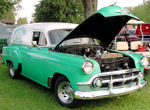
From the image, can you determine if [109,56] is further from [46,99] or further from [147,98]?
[46,99]

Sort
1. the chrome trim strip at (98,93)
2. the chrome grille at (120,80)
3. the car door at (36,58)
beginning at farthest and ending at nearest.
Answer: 1. the car door at (36,58)
2. the chrome grille at (120,80)
3. the chrome trim strip at (98,93)

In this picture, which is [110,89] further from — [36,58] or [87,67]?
[36,58]

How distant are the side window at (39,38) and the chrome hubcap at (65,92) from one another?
1363mm

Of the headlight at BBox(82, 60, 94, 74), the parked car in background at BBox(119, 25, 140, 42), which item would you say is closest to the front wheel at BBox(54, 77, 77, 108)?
the headlight at BBox(82, 60, 94, 74)

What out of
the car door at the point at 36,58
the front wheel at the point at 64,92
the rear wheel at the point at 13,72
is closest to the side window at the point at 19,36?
the car door at the point at 36,58

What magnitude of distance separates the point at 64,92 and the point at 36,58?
125cm

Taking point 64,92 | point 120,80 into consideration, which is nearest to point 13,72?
point 64,92

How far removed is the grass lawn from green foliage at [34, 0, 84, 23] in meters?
21.6

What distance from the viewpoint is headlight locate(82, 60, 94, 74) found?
11.7 ft

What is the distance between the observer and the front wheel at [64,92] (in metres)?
3.98

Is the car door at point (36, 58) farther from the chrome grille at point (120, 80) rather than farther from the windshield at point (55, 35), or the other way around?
the chrome grille at point (120, 80)

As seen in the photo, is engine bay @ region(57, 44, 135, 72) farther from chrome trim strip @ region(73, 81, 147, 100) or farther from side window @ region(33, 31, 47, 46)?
side window @ region(33, 31, 47, 46)

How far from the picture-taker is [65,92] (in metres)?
4.18

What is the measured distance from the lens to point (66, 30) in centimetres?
532
